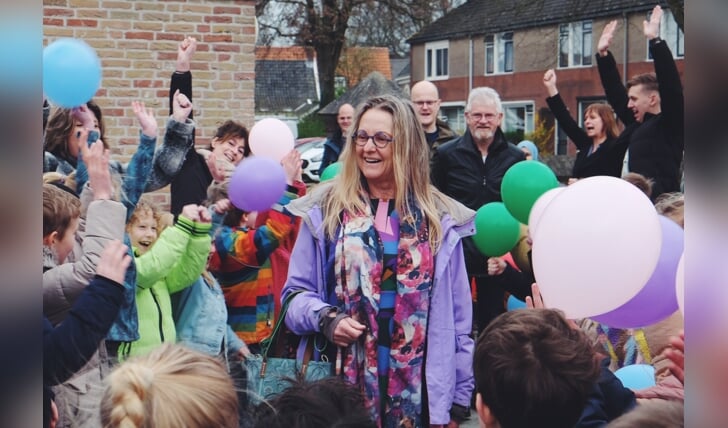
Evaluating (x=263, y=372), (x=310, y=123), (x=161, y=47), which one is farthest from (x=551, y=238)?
(x=310, y=123)

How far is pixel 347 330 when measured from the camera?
2.95m

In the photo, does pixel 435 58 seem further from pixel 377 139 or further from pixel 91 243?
pixel 91 243

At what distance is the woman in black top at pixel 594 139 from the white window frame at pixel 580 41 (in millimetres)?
34210

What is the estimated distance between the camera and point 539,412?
2137 mm

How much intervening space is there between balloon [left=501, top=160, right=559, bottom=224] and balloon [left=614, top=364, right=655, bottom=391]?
2.03 meters

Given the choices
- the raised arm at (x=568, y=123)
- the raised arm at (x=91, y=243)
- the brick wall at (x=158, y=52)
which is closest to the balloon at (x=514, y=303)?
the raised arm at (x=568, y=123)

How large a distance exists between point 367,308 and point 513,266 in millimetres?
2678

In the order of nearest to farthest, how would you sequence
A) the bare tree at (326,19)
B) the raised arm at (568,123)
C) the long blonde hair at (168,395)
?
the long blonde hair at (168,395) < the raised arm at (568,123) < the bare tree at (326,19)

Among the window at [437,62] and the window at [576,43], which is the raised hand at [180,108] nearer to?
the window at [576,43]

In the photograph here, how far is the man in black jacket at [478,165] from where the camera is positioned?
18.6ft

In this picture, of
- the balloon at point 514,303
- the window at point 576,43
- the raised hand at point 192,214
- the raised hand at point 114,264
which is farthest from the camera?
the window at point 576,43

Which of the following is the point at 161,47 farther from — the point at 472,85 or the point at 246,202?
the point at 472,85

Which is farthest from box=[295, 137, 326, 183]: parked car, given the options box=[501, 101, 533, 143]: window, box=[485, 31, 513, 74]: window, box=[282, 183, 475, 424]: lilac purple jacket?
box=[485, 31, 513, 74]: window

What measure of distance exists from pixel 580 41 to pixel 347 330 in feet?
131
